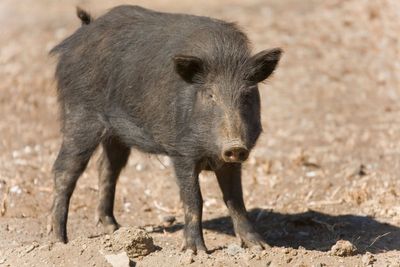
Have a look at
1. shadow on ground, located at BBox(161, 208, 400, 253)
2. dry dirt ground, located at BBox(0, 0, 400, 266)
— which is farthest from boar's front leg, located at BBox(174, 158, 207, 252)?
shadow on ground, located at BBox(161, 208, 400, 253)

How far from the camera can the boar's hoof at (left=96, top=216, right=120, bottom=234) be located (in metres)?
8.79

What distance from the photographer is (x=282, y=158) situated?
11.2 meters

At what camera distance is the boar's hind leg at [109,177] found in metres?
8.91

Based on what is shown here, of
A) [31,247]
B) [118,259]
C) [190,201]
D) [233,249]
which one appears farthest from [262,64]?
[31,247]

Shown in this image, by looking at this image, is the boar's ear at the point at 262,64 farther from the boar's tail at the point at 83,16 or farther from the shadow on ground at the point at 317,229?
the boar's tail at the point at 83,16

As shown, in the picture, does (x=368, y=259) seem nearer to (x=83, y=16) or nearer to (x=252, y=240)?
(x=252, y=240)

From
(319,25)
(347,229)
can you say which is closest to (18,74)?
(319,25)

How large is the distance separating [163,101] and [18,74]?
7.38 metres

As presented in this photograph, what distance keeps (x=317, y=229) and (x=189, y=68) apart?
2.48 meters

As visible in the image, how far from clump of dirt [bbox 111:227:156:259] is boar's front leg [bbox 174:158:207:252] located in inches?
18.6

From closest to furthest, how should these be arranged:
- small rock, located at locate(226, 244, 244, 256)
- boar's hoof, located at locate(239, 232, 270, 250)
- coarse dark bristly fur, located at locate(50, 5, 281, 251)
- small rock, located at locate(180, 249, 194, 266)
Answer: small rock, located at locate(180, 249, 194, 266) < coarse dark bristly fur, located at locate(50, 5, 281, 251) < small rock, located at locate(226, 244, 244, 256) < boar's hoof, located at locate(239, 232, 270, 250)

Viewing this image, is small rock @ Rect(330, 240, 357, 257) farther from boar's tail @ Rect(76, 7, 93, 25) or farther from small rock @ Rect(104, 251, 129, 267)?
boar's tail @ Rect(76, 7, 93, 25)

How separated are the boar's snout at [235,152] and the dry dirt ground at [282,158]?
0.84m

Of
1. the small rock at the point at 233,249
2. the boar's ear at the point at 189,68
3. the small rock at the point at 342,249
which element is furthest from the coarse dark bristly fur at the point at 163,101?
the small rock at the point at 342,249
